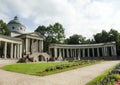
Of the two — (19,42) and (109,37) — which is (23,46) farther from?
(109,37)

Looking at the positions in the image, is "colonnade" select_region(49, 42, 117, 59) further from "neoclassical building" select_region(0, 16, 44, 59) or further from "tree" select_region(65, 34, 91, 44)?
"tree" select_region(65, 34, 91, 44)

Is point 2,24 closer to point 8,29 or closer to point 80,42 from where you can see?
point 8,29

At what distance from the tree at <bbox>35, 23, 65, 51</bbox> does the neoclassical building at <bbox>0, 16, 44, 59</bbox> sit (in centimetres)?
1273

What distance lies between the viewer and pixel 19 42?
2480 inches

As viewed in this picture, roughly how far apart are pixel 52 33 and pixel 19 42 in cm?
2813

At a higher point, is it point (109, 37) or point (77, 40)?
point (109, 37)

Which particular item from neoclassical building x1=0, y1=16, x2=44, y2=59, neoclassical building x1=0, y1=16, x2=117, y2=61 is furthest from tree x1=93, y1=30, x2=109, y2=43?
neoclassical building x1=0, y1=16, x2=44, y2=59

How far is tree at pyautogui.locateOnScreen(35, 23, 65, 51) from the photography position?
284 ft

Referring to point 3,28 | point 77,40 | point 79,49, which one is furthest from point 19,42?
point 77,40

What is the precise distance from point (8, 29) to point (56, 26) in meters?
29.1

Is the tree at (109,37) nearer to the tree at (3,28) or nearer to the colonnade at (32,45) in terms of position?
the colonnade at (32,45)

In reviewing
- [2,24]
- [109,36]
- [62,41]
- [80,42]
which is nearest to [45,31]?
[62,41]

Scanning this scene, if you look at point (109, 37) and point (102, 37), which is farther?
point (102, 37)

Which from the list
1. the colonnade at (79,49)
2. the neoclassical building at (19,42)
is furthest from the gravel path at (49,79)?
the colonnade at (79,49)
